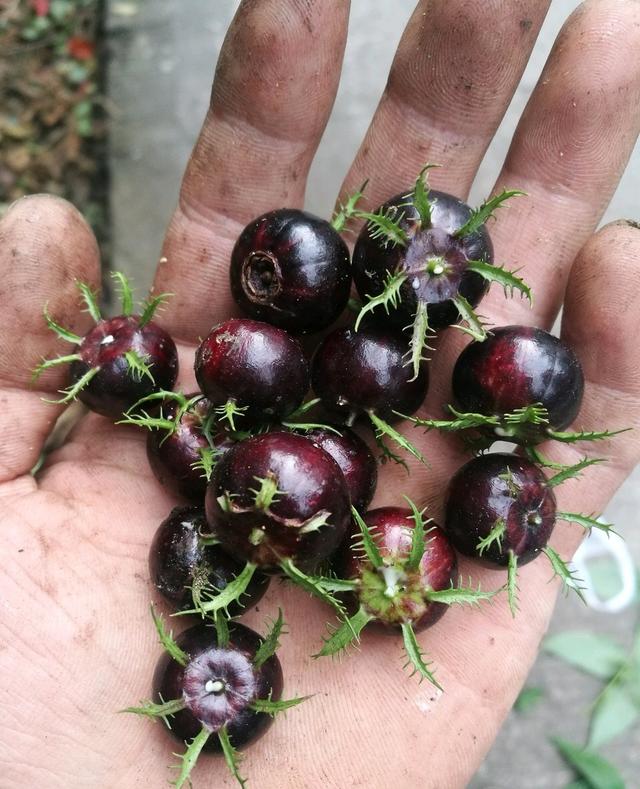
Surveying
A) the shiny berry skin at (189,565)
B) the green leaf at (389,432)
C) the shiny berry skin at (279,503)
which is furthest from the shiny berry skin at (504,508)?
the shiny berry skin at (189,565)

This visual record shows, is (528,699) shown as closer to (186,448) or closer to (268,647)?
(268,647)

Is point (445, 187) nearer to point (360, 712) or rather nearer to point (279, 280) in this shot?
point (279, 280)

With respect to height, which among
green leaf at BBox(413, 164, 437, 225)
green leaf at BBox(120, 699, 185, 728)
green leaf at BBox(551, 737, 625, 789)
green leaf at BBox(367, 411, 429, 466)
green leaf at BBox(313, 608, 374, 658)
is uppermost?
green leaf at BBox(413, 164, 437, 225)

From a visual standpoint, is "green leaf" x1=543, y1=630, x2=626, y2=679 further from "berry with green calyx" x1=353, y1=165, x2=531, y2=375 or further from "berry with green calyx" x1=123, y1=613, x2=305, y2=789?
"berry with green calyx" x1=353, y1=165, x2=531, y2=375

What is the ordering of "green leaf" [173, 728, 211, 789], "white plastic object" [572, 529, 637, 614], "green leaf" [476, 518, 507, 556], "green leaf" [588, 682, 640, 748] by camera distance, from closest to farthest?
"green leaf" [173, 728, 211, 789] < "green leaf" [476, 518, 507, 556] < "green leaf" [588, 682, 640, 748] < "white plastic object" [572, 529, 637, 614]

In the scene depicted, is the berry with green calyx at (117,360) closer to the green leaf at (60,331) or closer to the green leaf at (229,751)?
the green leaf at (60,331)

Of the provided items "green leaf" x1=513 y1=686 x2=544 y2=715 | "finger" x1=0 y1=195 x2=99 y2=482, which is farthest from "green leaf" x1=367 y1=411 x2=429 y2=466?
"green leaf" x1=513 y1=686 x2=544 y2=715

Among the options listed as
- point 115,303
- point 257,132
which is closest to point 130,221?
point 115,303

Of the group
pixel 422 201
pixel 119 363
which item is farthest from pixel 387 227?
pixel 119 363
